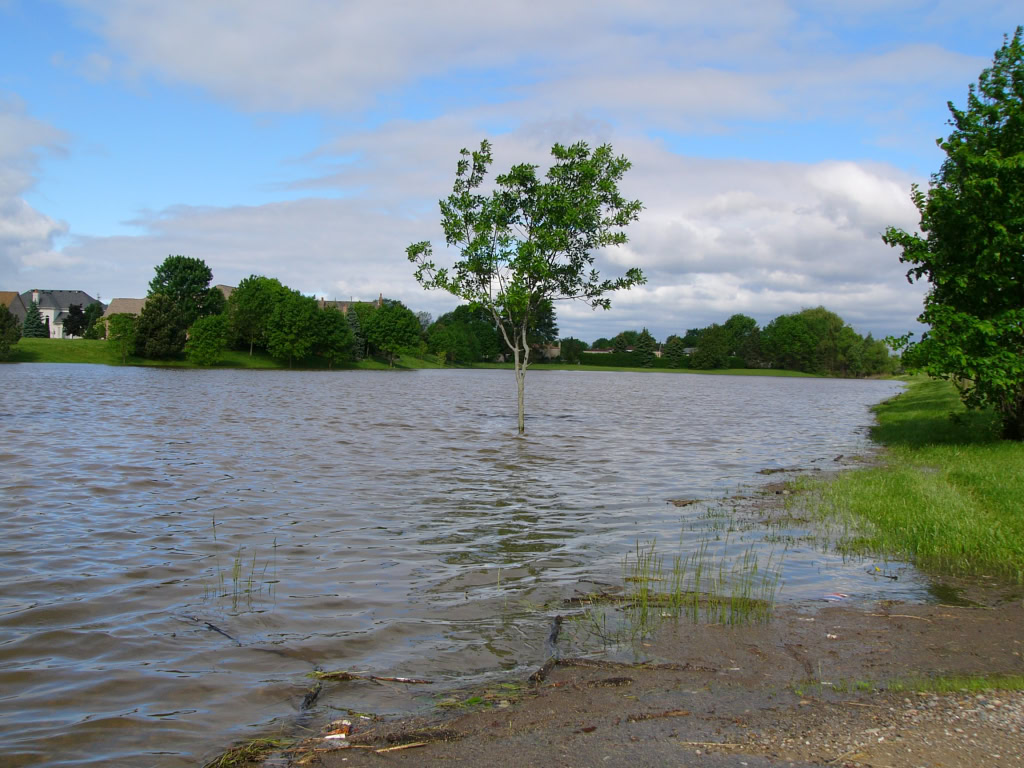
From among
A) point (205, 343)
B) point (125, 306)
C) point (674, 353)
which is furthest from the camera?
point (674, 353)

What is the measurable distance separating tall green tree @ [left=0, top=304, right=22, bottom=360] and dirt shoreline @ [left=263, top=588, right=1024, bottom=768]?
98.8 meters

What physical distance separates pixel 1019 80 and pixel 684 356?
7000 inches

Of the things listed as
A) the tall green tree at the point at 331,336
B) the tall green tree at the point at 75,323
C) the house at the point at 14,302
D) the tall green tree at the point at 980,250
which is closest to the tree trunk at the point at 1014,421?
the tall green tree at the point at 980,250

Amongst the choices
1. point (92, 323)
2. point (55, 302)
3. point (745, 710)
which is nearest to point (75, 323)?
point (92, 323)

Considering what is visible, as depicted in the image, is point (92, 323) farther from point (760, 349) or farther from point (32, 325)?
point (760, 349)

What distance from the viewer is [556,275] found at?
27594mm

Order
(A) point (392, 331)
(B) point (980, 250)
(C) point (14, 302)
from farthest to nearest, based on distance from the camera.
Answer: (C) point (14, 302), (A) point (392, 331), (B) point (980, 250)

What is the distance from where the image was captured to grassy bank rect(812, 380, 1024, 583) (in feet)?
34.2

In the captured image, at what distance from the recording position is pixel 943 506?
41.7 feet

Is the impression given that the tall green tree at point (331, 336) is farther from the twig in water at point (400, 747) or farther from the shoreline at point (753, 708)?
the twig in water at point (400, 747)

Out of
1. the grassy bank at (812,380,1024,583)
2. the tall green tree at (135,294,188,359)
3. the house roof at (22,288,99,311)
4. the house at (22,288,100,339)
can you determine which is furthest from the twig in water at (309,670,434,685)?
the house roof at (22,288,99,311)

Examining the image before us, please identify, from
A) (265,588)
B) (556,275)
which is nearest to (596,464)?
(556,275)

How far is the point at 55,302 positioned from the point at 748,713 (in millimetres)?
179130

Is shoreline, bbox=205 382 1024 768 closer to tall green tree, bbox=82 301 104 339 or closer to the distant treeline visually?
the distant treeline
